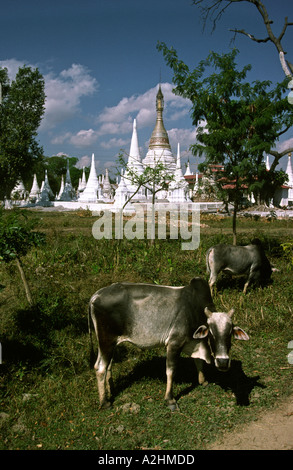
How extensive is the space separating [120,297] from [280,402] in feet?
7.32

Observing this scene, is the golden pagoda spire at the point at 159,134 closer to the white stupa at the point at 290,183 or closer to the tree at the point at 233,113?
the white stupa at the point at 290,183

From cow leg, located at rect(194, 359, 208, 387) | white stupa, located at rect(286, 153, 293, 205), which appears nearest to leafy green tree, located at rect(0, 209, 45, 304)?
cow leg, located at rect(194, 359, 208, 387)

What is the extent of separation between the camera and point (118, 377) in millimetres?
4578

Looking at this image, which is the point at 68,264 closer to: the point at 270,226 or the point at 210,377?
the point at 210,377

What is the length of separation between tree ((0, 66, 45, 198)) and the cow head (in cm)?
2689

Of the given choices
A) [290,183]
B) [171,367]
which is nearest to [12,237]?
[171,367]

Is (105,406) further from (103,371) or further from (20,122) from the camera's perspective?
(20,122)

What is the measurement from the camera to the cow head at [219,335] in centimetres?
354

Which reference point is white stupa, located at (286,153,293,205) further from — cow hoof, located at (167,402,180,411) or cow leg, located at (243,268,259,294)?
cow hoof, located at (167,402,180,411)

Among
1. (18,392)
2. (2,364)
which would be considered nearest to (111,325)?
(18,392)

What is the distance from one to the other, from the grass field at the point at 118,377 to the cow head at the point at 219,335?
715 millimetres

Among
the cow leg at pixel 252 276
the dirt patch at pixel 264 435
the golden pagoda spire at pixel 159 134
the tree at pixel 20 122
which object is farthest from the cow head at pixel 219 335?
the golden pagoda spire at pixel 159 134

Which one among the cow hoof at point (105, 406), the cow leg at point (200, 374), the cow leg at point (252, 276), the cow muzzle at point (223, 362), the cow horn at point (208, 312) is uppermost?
the cow horn at point (208, 312)

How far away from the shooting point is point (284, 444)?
10.8ft
